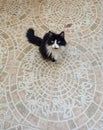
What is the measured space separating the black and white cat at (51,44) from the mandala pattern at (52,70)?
0.06 m

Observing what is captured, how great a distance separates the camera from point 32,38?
1.60m


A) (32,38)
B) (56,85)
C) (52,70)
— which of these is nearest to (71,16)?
(32,38)

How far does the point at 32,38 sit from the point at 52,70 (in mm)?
278

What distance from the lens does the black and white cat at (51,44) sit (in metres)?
1.41

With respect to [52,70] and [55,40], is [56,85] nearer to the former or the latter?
[52,70]

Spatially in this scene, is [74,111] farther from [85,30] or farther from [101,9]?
[101,9]

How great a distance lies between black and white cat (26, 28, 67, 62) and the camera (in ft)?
4.61

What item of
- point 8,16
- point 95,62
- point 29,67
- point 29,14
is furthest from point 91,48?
point 8,16

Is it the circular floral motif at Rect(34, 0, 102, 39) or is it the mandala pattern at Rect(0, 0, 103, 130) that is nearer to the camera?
the mandala pattern at Rect(0, 0, 103, 130)

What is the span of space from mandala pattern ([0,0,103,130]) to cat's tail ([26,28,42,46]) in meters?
0.04

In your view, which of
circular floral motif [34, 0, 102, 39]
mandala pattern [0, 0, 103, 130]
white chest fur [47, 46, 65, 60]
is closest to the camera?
mandala pattern [0, 0, 103, 130]

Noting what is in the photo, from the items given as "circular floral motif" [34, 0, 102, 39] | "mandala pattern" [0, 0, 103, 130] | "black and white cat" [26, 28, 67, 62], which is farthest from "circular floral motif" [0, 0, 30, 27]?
"black and white cat" [26, 28, 67, 62]

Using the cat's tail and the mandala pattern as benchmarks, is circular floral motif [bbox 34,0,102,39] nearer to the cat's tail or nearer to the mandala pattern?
the mandala pattern

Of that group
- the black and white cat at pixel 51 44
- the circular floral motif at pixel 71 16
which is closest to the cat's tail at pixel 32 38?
the black and white cat at pixel 51 44
